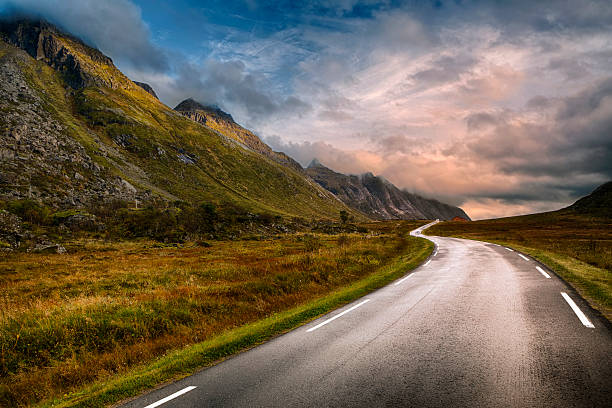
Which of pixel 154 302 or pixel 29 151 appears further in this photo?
pixel 29 151

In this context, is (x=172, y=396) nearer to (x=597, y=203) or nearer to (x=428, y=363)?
(x=428, y=363)

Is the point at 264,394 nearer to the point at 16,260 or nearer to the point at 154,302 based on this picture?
the point at 154,302

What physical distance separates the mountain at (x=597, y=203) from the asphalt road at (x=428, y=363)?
141862 mm

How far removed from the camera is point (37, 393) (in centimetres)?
695

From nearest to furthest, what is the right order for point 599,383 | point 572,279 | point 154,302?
point 599,383 → point 154,302 → point 572,279

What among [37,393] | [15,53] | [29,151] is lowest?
[37,393]

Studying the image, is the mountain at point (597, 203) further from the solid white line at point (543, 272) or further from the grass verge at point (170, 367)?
the grass verge at point (170, 367)

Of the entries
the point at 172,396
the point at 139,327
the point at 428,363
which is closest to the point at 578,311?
the point at 428,363

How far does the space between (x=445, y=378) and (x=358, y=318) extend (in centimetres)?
429

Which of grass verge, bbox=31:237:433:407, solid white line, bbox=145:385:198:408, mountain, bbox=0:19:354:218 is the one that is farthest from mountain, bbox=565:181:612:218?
mountain, bbox=0:19:354:218

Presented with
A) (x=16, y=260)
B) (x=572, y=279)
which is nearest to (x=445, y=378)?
(x=572, y=279)

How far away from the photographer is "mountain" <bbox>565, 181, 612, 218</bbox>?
118312 mm

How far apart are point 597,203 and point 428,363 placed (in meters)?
173

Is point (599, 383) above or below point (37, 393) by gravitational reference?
above
